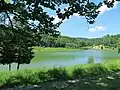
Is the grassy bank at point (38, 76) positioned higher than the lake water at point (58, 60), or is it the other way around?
the grassy bank at point (38, 76)

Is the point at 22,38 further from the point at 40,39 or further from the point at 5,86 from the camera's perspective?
the point at 5,86

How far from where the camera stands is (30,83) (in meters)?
13.7

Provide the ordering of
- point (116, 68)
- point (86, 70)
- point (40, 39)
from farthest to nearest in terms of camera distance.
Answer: point (116, 68) < point (86, 70) < point (40, 39)

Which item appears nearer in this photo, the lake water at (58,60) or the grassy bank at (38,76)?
the grassy bank at (38,76)

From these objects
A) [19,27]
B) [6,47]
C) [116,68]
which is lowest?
[116,68]

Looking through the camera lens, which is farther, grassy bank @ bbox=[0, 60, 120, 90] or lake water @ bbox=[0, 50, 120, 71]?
lake water @ bbox=[0, 50, 120, 71]

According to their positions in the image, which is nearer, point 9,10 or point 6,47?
point 9,10

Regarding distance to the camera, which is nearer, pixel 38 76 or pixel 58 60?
pixel 38 76

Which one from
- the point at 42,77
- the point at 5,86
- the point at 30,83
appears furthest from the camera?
the point at 42,77

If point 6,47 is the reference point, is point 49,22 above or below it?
above

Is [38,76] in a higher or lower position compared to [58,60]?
higher

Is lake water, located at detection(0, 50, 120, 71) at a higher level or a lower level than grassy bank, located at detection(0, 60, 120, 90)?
lower

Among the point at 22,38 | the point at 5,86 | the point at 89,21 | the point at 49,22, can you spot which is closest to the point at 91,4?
the point at 89,21

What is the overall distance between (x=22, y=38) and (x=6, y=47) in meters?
0.85
